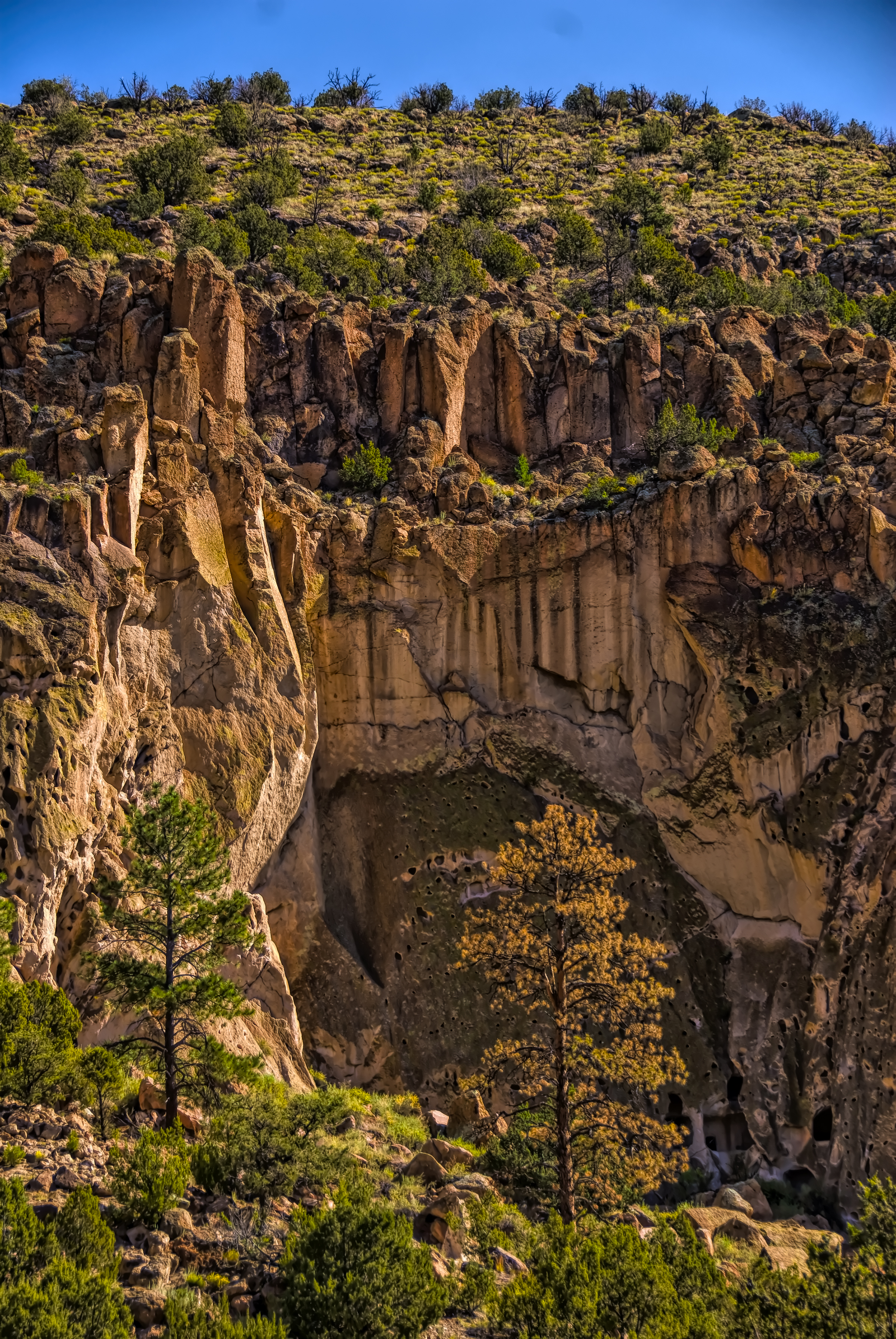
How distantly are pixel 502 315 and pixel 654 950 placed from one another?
25.5 meters

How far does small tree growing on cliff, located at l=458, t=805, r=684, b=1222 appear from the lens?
16766mm

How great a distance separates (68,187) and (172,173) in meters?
5.92

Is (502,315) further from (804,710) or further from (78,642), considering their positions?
(78,642)

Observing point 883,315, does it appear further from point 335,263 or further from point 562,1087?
point 562,1087

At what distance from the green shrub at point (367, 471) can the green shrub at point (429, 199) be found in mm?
26592

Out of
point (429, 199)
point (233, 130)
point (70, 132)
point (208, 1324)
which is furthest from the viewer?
point (233, 130)

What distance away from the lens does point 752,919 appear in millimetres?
28281

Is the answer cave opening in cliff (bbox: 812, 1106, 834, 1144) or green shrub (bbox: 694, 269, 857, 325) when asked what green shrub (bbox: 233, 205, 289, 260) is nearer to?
green shrub (bbox: 694, 269, 857, 325)

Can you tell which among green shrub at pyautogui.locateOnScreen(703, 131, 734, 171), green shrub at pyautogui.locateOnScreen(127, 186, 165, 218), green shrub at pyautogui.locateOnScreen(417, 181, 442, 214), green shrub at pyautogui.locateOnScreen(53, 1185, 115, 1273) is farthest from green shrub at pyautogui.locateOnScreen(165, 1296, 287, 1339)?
green shrub at pyautogui.locateOnScreen(703, 131, 734, 171)

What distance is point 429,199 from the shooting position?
53.7m

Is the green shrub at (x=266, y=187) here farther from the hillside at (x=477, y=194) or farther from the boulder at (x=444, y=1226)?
the boulder at (x=444, y=1226)

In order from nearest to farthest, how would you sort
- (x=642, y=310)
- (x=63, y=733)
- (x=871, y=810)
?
(x=63, y=733) < (x=871, y=810) < (x=642, y=310)

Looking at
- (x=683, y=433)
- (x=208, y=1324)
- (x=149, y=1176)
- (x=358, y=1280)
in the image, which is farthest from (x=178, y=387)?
(x=208, y=1324)

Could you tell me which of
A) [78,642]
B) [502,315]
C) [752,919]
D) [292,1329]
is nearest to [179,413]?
[78,642]
